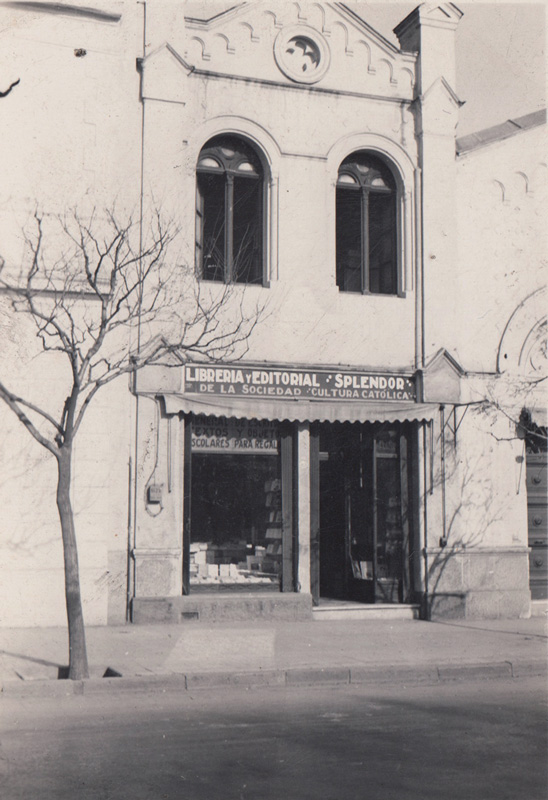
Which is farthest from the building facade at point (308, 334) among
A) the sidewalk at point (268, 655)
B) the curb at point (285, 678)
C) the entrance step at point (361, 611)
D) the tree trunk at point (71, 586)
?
the curb at point (285, 678)

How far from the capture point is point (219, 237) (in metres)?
14.5

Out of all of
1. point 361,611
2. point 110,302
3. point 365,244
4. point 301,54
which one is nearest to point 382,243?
point 365,244

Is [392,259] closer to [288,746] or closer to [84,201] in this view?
[84,201]

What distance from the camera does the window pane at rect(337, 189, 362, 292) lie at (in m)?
15.3

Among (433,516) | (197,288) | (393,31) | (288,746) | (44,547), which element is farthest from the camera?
(393,31)

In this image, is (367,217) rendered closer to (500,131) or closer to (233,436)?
(500,131)

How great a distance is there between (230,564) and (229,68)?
798cm

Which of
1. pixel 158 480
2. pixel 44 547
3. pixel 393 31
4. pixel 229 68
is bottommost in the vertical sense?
pixel 44 547

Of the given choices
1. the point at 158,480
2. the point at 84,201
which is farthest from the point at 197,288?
the point at 158,480

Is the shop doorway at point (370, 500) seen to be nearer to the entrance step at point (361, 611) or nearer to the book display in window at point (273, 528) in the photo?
the entrance step at point (361, 611)

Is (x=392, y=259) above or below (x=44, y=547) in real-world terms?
above

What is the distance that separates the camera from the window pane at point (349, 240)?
15.3 metres

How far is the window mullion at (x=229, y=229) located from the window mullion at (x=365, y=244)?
2.29 metres

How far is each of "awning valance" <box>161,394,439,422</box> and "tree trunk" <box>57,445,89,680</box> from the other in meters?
3.93
